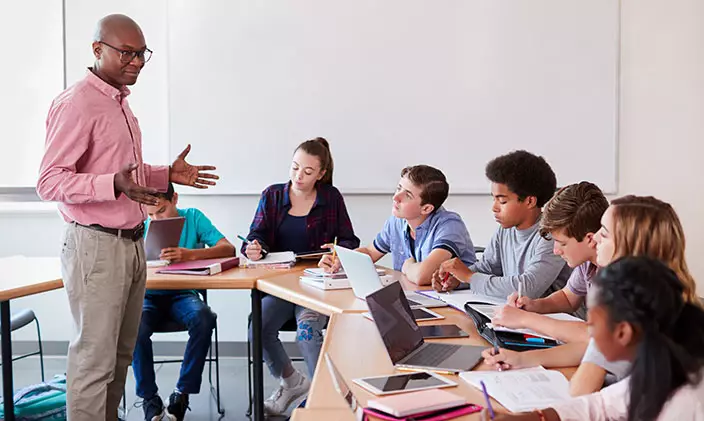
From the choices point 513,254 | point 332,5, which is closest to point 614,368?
point 513,254

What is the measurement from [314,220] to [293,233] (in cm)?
12

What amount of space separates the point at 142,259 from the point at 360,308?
812mm

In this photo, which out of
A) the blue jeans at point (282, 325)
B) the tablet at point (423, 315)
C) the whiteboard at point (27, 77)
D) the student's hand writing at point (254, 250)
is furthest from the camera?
the whiteboard at point (27, 77)

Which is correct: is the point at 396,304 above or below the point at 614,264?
below

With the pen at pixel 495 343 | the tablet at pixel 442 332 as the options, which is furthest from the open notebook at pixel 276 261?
the pen at pixel 495 343

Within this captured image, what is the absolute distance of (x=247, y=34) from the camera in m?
3.90

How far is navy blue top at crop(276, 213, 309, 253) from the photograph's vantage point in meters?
3.25

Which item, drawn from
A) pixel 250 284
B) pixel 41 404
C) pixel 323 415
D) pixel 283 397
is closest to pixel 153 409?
pixel 41 404

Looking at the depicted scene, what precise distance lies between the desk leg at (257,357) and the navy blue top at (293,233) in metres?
0.49

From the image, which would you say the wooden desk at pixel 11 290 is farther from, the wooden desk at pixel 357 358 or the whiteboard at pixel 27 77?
the whiteboard at pixel 27 77

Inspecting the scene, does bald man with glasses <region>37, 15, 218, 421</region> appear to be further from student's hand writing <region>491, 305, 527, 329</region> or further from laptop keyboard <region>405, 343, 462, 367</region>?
student's hand writing <region>491, 305, 527, 329</region>

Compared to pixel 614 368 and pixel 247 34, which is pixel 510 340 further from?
pixel 247 34

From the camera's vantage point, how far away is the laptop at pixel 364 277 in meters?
2.13

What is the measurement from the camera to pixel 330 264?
275cm
